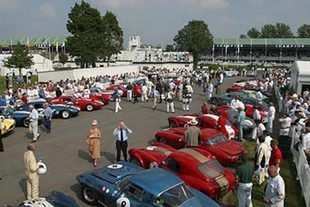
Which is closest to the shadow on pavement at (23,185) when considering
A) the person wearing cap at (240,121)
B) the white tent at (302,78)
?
the person wearing cap at (240,121)

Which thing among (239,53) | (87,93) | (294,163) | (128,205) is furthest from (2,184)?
(239,53)

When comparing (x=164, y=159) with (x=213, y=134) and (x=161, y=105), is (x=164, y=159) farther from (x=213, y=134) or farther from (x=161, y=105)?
(x=161, y=105)

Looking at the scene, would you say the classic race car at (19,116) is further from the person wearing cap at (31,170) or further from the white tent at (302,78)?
the white tent at (302,78)

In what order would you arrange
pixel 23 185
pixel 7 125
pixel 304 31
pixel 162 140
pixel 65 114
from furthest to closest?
pixel 304 31
pixel 65 114
pixel 7 125
pixel 162 140
pixel 23 185

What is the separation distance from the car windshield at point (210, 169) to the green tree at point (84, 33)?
1708 inches

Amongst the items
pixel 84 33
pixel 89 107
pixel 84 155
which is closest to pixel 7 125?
pixel 84 155

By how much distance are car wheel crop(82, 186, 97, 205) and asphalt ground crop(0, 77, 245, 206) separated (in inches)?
7.9

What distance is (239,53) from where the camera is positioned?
112625 mm

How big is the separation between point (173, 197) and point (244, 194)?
7.03 feet

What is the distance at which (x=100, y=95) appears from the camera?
2519cm

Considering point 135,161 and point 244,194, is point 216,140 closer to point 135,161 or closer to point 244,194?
point 135,161

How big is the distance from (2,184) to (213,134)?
7511mm

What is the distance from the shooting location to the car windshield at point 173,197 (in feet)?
24.0

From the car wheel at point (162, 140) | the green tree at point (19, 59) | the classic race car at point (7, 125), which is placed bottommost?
the car wheel at point (162, 140)
